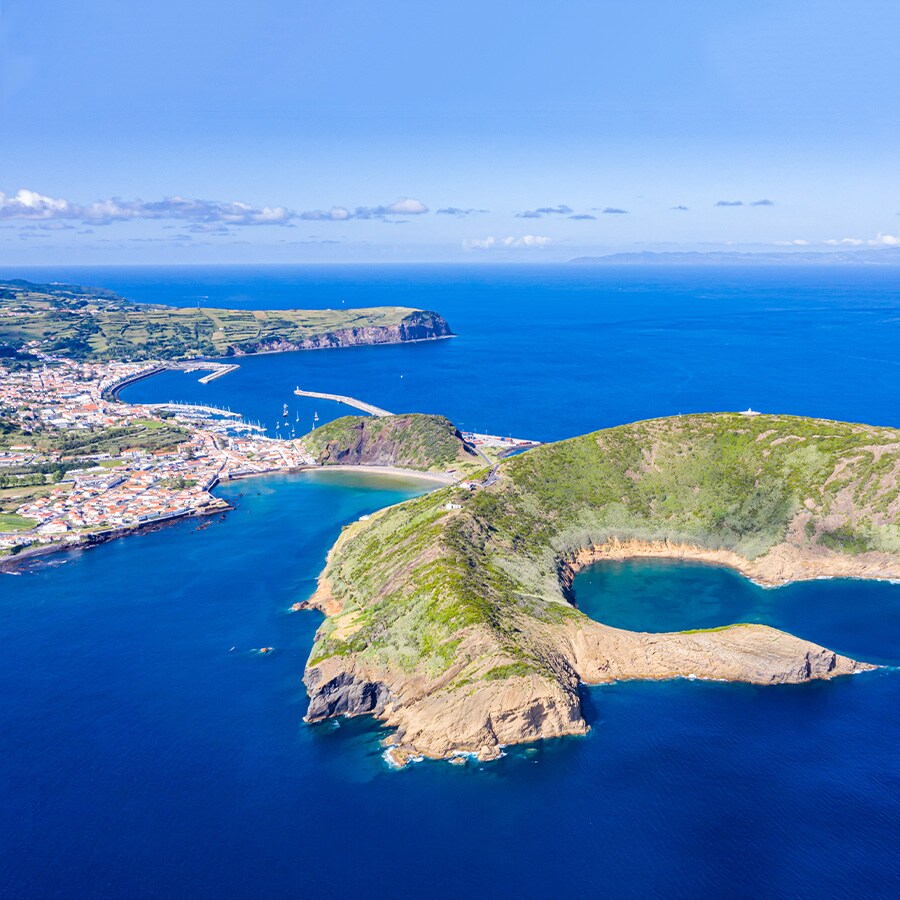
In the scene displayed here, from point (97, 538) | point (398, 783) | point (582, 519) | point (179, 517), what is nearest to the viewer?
point (398, 783)

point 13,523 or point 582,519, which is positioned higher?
point 582,519

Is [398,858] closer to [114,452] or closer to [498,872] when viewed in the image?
[498,872]

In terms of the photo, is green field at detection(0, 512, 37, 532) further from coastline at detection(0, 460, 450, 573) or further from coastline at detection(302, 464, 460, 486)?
coastline at detection(302, 464, 460, 486)

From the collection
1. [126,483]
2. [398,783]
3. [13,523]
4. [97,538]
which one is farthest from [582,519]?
[13,523]

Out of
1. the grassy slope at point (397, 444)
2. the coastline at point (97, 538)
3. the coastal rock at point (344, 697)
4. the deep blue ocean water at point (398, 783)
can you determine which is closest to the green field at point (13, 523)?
the coastline at point (97, 538)

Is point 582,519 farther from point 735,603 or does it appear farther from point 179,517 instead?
point 179,517

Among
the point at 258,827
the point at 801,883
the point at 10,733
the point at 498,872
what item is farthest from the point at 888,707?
the point at 10,733

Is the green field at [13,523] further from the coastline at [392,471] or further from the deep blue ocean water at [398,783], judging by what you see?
the coastline at [392,471]
